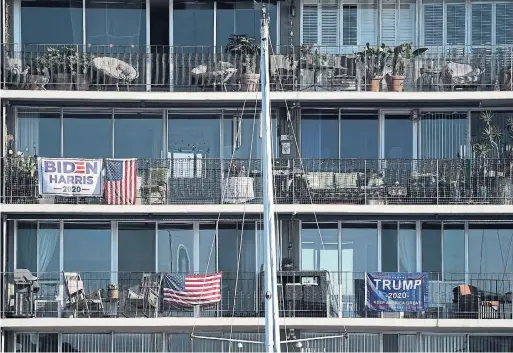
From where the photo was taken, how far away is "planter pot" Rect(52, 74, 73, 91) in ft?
128

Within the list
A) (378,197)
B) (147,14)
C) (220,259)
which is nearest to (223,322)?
(220,259)

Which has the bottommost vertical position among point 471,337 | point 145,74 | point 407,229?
point 471,337

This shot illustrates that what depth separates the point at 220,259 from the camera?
130 feet

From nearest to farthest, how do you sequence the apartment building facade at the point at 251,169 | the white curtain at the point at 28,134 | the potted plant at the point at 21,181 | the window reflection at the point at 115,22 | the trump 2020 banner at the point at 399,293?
the trump 2020 banner at the point at 399,293
the apartment building facade at the point at 251,169
the potted plant at the point at 21,181
the white curtain at the point at 28,134
the window reflection at the point at 115,22

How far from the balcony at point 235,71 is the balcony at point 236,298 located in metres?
4.39

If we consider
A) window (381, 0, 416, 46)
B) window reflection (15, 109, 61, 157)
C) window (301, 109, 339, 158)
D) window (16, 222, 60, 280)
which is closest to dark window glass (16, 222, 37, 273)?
window (16, 222, 60, 280)

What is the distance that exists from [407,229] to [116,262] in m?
6.86

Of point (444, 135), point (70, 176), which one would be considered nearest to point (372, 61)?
point (444, 135)

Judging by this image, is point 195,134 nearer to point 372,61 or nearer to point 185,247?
point 185,247

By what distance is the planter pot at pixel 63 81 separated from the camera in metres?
38.9

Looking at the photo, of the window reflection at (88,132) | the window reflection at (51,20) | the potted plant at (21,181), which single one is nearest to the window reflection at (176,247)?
the window reflection at (88,132)

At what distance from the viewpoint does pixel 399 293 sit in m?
38.1

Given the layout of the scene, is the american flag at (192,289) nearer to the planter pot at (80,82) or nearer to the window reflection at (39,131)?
the window reflection at (39,131)

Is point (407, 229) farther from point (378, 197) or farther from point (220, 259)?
point (220, 259)
